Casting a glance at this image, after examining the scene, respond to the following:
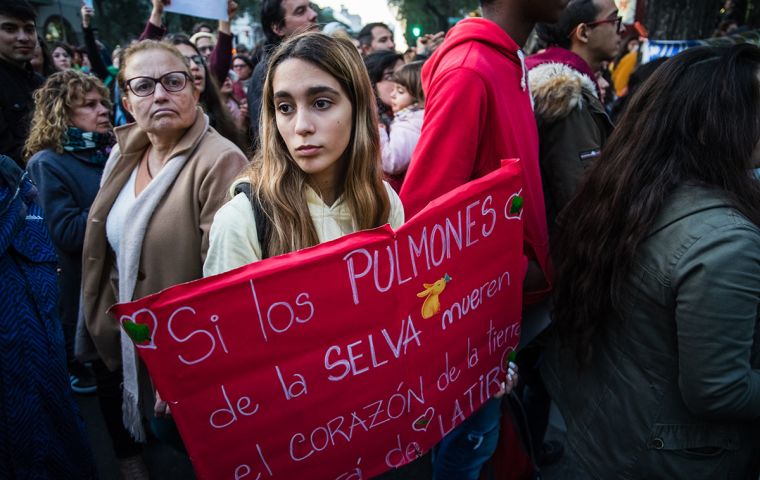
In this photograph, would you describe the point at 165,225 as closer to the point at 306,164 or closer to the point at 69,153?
the point at 306,164

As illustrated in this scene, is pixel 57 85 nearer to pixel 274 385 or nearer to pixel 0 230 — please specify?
pixel 0 230

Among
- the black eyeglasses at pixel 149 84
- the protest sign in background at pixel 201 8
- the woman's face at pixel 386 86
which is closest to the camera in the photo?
the black eyeglasses at pixel 149 84

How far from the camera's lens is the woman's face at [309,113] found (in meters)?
1.46

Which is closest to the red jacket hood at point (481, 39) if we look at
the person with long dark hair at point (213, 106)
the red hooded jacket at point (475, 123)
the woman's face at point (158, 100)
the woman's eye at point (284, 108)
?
the red hooded jacket at point (475, 123)

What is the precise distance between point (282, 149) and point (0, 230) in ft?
3.55

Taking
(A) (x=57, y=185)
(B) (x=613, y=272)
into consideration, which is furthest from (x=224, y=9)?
(B) (x=613, y=272)

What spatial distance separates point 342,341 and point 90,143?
231 cm

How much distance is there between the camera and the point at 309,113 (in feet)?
A: 4.85

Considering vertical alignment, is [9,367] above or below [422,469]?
above

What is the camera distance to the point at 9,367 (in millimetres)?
1760

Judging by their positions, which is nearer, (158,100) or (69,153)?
(158,100)

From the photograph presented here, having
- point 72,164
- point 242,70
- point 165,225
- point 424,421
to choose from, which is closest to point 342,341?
point 424,421

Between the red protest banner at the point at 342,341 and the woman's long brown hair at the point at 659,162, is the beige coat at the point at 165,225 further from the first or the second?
the woman's long brown hair at the point at 659,162

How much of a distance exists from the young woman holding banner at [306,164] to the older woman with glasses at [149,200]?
0.52 metres
